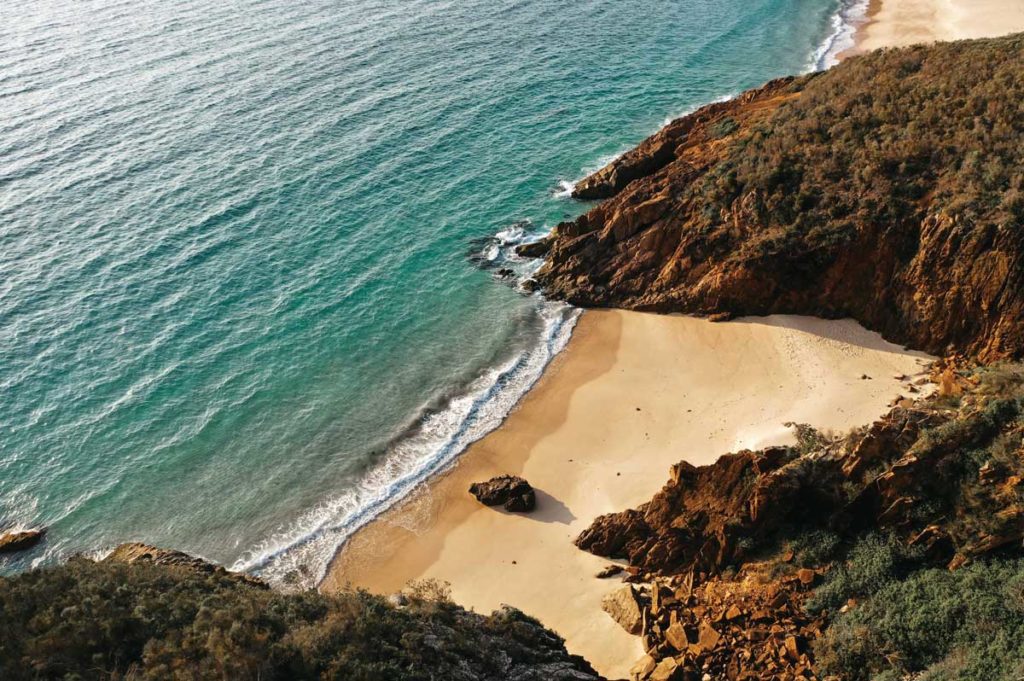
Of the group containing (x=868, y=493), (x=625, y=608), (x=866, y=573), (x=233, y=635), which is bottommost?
(x=625, y=608)

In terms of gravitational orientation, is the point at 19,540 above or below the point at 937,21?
below

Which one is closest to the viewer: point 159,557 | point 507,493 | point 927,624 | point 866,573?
point 927,624

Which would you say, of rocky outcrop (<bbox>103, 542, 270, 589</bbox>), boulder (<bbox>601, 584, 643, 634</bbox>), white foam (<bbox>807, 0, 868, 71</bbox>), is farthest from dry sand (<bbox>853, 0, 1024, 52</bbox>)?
rocky outcrop (<bbox>103, 542, 270, 589</bbox>)

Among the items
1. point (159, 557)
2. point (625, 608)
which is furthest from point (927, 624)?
point (159, 557)

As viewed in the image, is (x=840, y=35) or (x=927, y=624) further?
(x=840, y=35)

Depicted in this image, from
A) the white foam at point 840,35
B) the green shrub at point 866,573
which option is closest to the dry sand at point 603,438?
the green shrub at point 866,573

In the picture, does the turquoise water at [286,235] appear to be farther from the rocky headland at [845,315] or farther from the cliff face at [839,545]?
the cliff face at [839,545]

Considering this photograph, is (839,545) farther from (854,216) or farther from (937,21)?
(937,21)

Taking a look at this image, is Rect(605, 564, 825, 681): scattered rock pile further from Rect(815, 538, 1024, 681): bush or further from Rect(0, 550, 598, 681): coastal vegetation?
Rect(0, 550, 598, 681): coastal vegetation
